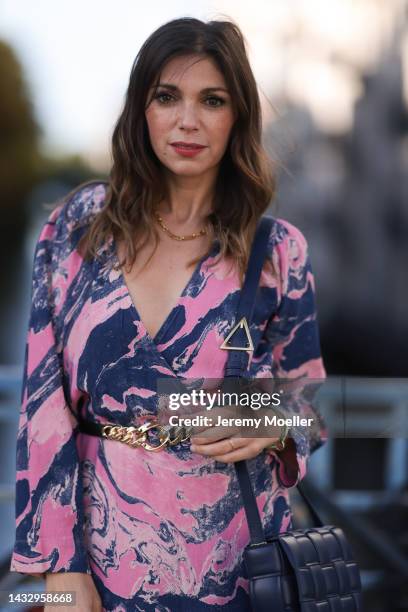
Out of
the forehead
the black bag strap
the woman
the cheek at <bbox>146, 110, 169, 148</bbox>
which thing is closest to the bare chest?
the woman

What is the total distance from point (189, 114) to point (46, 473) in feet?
2.47

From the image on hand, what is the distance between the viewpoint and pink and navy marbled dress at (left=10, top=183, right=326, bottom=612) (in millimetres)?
1518

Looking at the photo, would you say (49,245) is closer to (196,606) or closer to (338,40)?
(196,606)

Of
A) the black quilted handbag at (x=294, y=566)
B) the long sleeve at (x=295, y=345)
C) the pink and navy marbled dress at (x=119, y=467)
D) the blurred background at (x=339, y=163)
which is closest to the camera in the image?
the black quilted handbag at (x=294, y=566)

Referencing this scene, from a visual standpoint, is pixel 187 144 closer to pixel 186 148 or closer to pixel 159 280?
pixel 186 148

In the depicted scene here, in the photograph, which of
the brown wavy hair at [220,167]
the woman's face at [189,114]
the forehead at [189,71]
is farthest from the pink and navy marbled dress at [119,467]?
the forehead at [189,71]

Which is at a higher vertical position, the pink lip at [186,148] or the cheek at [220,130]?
the cheek at [220,130]

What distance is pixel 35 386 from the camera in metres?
1.55

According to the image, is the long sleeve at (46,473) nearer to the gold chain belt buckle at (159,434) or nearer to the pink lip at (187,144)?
the gold chain belt buckle at (159,434)

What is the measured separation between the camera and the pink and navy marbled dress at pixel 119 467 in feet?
4.98

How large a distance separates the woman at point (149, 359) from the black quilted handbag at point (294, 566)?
0.21 ft

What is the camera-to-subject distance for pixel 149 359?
1.51 meters

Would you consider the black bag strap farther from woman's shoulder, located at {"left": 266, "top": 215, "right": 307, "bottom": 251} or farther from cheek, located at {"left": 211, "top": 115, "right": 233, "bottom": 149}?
cheek, located at {"left": 211, "top": 115, "right": 233, "bottom": 149}

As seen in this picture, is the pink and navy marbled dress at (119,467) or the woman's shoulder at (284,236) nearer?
the pink and navy marbled dress at (119,467)
